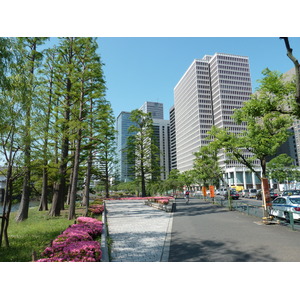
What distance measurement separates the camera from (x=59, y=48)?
16906mm

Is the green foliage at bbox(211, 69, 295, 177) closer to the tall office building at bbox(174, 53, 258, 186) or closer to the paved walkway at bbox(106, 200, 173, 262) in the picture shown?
the paved walkway at bbox(106, 200, 173, 262)

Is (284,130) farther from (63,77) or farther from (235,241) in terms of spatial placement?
(63,77)

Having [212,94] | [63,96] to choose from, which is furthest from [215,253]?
[212,94]

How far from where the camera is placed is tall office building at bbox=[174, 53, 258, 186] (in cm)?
9756

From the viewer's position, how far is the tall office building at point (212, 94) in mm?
97562

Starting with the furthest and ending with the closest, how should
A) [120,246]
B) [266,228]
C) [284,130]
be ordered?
1. [284,130]
2. [266,228]
3. [120,246]

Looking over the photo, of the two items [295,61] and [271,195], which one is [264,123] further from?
[271,195]

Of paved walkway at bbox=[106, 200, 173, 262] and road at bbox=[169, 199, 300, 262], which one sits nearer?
road at bbox=[169, 199, 300, 262]

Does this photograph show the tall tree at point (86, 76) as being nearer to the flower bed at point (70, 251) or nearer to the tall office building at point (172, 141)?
the flower bed at point (70, 251)

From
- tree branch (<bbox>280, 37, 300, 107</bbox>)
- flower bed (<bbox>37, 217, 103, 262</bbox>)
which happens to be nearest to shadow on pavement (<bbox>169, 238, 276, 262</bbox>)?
flower bed (<bbox>37, 217, 103, 262</bbox>)

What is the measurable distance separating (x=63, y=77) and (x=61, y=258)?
1475cm

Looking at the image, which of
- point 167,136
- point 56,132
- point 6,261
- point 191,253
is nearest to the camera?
point 6,261

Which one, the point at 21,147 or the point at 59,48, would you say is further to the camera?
the point at 59,48

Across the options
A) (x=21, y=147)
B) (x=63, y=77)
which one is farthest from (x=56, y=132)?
(x=21, y=147)
